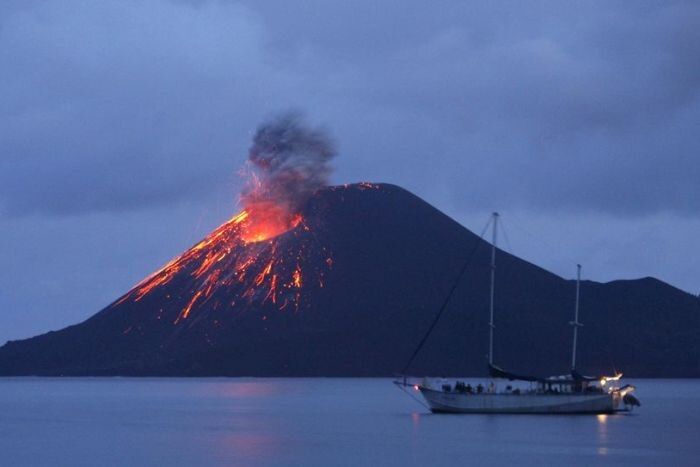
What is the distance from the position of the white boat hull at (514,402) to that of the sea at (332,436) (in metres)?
0.82

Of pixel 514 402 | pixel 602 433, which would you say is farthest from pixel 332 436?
A: pixel 602 433

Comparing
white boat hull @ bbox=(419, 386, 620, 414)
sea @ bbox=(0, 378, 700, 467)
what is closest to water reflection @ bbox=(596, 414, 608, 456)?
sea @ bbox=(0, 378, 700, 467)

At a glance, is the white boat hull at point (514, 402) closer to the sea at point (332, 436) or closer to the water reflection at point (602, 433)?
the sea at point (332, 436)

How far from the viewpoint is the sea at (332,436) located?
73.9m

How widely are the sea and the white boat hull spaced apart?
82cm

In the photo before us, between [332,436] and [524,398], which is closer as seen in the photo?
[332,436]

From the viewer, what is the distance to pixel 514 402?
10075 cm

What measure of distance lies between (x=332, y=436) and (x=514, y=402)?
16.0 meters

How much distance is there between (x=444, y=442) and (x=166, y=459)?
16928 mm

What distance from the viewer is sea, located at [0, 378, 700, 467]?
242 ft

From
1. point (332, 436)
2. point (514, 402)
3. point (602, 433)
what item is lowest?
point (332, 436)

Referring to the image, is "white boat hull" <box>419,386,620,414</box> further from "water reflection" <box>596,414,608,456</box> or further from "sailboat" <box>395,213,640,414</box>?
"water reflection" <box>596,414,608,456</box>

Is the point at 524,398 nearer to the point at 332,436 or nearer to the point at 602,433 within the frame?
the point at 602,433

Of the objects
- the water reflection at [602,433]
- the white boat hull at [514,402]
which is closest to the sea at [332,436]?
the water reflection at [602,433]
